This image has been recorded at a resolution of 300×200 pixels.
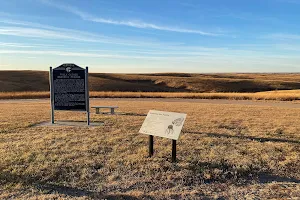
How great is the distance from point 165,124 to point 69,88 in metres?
5.38

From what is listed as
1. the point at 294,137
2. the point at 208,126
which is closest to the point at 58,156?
the point at 208,126

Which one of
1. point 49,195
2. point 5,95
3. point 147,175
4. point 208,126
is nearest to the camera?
point 49,195

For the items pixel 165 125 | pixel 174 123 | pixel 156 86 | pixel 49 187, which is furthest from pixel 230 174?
pixel 156 86

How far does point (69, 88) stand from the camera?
10445 millimetres

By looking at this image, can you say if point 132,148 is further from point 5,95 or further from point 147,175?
point 5,95

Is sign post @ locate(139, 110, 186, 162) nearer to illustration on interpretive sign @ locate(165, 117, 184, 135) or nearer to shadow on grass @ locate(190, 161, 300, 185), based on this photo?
illustration on interpretive sign @ locate(165, 117, 184, 135)

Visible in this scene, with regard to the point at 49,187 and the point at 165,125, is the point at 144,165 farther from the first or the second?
the point at 49,187

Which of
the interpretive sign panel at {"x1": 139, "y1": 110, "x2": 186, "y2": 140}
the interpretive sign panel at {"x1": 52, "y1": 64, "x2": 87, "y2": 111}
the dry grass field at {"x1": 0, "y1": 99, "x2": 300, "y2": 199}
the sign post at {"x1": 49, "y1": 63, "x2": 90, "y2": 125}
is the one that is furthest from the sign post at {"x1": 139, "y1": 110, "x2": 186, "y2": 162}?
the interpretive sign panel at {"x1": 52, "y1": 64, "x2": 87, "y2": 111}

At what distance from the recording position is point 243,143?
764 centimetres

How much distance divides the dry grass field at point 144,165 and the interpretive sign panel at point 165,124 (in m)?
0.57

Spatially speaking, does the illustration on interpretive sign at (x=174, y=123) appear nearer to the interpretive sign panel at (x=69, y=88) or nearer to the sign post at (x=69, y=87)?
the sign post at (x=69, y=87)

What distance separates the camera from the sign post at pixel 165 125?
5938mm

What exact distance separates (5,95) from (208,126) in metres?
23.0

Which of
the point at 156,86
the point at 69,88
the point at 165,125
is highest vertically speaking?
the point at 69,88
